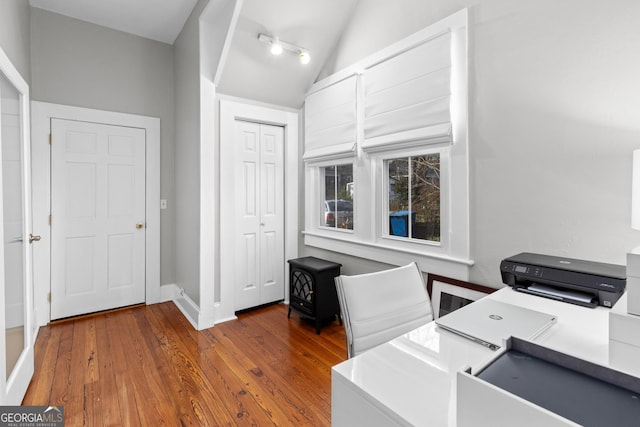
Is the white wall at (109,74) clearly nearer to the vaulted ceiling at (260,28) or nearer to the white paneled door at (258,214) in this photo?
the vaulted ceiling at (260,28)

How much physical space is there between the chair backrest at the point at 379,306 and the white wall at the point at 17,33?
229cm

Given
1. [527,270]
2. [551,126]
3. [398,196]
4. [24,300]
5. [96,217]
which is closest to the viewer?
[527,270]

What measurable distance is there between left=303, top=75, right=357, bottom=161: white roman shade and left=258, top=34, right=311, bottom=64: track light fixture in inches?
14.5

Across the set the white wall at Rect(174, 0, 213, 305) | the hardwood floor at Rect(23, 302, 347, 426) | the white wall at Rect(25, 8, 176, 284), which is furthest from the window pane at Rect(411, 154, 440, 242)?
the white wall at Rect(25, 8, 176, 284)

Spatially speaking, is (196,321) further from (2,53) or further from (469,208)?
(469,208)

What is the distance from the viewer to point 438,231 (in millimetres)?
2373

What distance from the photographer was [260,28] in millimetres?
2721

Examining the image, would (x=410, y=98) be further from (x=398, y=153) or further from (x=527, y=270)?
(x=527, y=270)

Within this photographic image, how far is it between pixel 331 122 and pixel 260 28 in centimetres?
102

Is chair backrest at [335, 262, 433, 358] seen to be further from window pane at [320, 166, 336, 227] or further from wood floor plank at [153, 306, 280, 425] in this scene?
window pane at [320, 166, 336, 227]

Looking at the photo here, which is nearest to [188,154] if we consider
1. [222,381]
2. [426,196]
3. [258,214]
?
[258,214]

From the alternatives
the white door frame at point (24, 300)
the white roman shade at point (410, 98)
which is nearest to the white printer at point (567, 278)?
the white roman shade at point (410, 98)

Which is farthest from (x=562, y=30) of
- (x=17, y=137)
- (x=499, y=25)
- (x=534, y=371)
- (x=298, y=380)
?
(x=17, y=137)

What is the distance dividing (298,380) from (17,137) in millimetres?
2353
